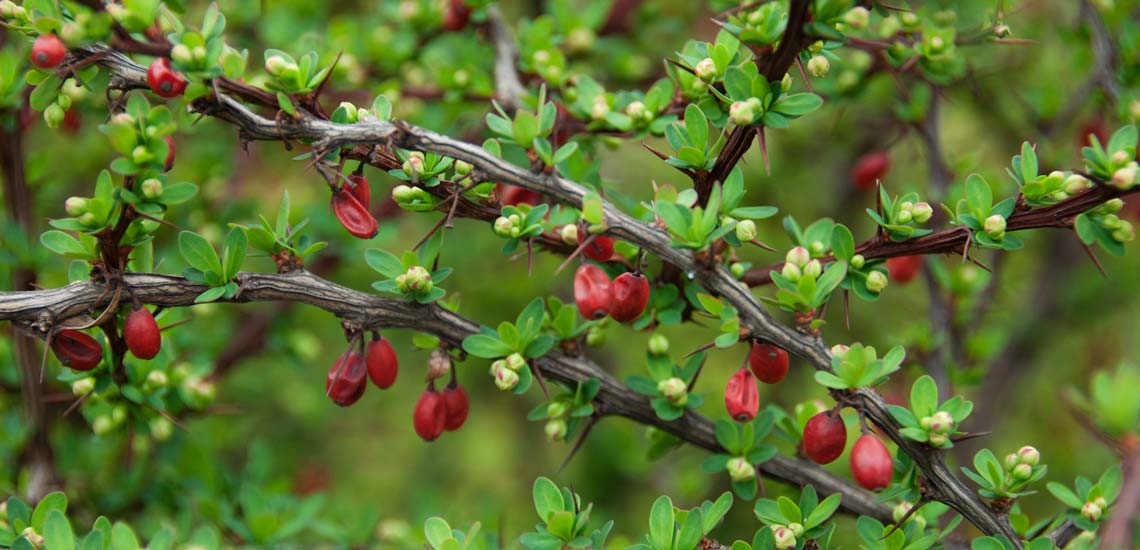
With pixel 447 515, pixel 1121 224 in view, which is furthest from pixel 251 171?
pixel 1121 224

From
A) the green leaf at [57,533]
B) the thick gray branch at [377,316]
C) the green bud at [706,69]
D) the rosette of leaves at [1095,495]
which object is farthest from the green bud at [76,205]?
the rosette of leaves at [1095,495]

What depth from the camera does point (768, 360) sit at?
1408mm

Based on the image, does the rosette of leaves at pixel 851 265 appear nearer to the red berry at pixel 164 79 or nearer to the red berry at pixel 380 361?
the red berry at pixel 380 361

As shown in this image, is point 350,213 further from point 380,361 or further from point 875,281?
point 875,281

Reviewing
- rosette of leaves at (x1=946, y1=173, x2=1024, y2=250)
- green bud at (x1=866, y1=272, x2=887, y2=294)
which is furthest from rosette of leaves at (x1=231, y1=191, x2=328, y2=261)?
rosette of leaves at (x1=946, y1=173, x2=1024, y2=250)

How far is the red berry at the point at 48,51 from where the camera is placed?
1226 mm

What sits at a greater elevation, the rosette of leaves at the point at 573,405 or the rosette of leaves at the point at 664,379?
the rosette of leaves at the point at 664,379

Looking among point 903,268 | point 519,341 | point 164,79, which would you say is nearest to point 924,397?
point 519,341

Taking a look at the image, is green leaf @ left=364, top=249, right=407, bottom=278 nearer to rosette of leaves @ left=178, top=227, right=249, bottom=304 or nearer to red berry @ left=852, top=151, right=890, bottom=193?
rosette of leaves @ left=178, top=227, right=249, bottom=304

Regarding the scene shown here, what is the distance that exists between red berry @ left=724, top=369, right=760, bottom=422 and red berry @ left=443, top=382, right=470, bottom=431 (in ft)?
1.54

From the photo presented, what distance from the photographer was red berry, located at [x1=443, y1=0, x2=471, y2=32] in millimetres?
2193

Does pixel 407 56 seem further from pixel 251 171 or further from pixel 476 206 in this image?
pixel 251 171

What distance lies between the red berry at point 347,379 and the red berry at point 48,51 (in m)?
0.60

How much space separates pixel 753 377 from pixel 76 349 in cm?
110
